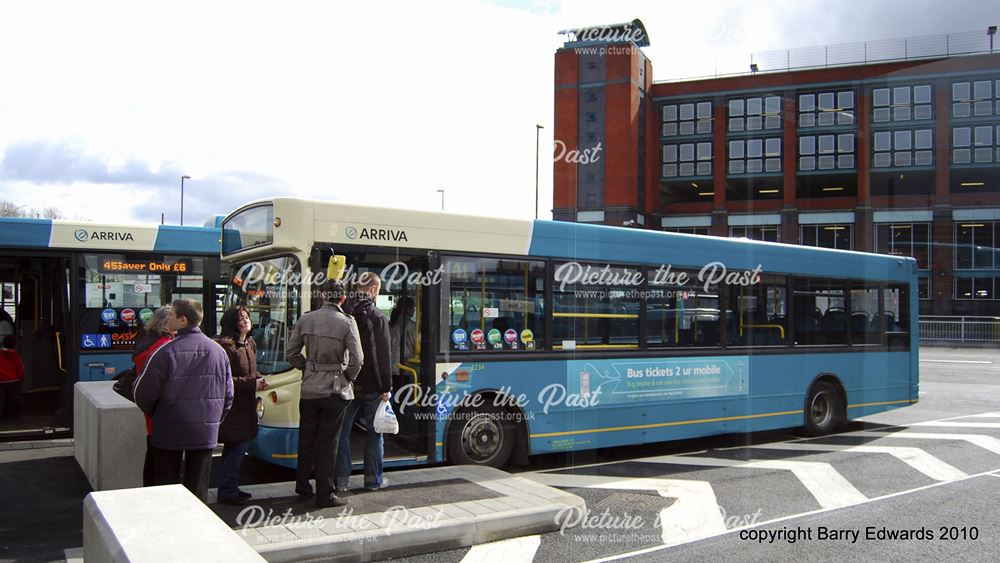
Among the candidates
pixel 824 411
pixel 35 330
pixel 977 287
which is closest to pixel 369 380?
pixel 35 330

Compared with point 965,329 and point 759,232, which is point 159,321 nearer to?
point 965,329

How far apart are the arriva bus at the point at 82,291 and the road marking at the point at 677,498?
6.46 metres

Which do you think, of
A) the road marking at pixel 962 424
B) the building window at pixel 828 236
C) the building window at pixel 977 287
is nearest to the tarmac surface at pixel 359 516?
the road marking at pixel 962 424

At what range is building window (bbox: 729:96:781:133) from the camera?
5388cm

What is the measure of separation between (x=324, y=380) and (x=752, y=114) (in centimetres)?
5286

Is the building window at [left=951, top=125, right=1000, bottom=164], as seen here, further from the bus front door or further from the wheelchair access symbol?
the bus front door

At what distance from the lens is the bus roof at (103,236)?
10.9 metres

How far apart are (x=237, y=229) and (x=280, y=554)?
442 centimetres

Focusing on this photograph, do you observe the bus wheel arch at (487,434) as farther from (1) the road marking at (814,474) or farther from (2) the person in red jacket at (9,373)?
(2) the person in red jacket at (9,373)

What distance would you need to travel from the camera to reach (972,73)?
4706cm

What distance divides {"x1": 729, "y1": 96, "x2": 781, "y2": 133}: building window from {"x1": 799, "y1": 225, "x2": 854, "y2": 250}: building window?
739cm

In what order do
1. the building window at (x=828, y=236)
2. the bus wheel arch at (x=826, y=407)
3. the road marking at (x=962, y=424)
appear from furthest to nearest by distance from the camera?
the building window at (x=828, y=236) < the road marking at (x=962, y=424) < the bus wheel arch at (x=826, y=407)

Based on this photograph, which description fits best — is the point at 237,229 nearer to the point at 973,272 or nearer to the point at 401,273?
the point at 401,273

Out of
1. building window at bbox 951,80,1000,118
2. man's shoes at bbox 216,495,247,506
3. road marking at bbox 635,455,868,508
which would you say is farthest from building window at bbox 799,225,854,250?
man's shoes at bbox 216,495,247,506
